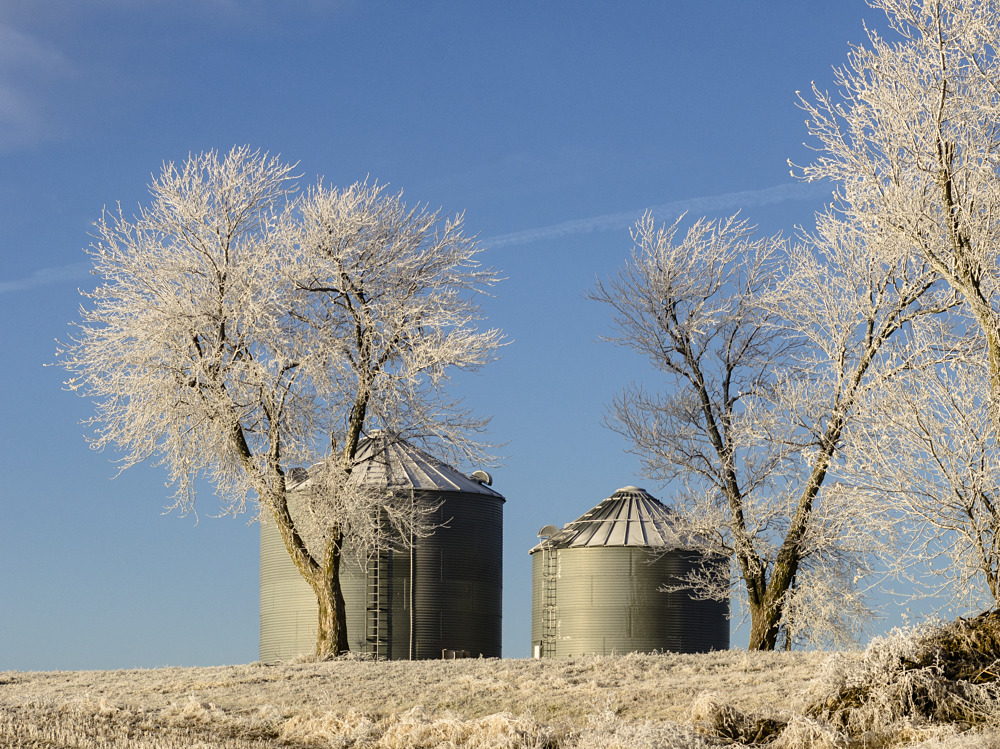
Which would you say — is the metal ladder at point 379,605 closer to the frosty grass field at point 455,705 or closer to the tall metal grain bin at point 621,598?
the tall metal grain bin at point 621,598

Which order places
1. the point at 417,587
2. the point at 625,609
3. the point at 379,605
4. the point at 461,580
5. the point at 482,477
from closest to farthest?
the point at 379,605, the point at 417,587, the point at 461,580, the point at 625,609, the point at 482,477

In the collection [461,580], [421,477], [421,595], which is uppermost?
[421,477]

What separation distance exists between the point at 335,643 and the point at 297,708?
26.2 ft

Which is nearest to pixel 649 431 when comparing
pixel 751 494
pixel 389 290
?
pixel 751 494

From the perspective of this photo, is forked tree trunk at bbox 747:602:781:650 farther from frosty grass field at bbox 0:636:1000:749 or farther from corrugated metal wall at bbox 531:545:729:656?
corrugated metal wall at bbox 531:545:729:656

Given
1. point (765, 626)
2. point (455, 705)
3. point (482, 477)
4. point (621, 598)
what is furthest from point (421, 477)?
point (455, 705)

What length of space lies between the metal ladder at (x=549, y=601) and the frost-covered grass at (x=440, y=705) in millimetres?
12149

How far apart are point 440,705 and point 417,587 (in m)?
13.7

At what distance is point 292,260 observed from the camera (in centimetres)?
2369

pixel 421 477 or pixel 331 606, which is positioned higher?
pixel 421 477

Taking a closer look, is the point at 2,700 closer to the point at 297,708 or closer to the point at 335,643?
the point at 297,708

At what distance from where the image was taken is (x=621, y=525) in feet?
105

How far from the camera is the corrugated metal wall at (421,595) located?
1105 inches

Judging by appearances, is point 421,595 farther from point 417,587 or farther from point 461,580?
point 461,580
